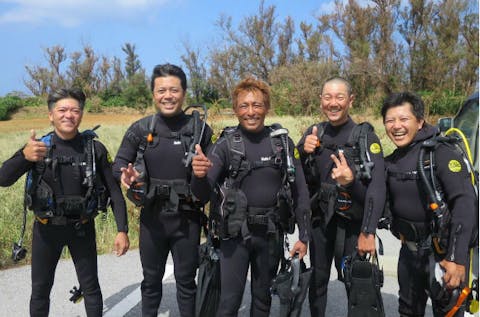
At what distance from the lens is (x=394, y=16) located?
3103 centimetres

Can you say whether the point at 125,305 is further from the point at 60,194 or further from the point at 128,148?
the point at 128,148

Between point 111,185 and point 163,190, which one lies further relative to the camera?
point 111,185

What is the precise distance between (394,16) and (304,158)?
103ft

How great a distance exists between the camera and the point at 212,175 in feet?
9.26

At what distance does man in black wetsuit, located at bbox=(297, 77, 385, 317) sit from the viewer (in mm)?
2822

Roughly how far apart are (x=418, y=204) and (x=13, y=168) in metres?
2.67

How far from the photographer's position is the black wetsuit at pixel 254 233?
2898 mm

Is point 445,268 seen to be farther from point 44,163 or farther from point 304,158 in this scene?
point 44,163

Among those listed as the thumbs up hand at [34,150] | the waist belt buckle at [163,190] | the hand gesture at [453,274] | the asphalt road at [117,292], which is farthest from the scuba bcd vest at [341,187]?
the thumbs up hand at [34,150]

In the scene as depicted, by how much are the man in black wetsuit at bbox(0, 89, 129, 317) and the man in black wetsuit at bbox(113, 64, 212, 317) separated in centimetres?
27

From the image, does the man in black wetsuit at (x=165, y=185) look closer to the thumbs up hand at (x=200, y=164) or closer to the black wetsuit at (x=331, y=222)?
the thumbs up hand at (x=200, y=164)

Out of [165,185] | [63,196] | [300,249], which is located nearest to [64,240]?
[63,196]

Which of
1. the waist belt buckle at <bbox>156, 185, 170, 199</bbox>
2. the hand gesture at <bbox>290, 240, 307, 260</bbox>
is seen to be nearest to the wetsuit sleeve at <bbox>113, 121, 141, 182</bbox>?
the waist belt buckle at <bbox>156, 185, 170, 199</bbox>

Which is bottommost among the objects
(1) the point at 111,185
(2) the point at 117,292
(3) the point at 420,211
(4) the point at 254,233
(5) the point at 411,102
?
(2) the point at 117,292
